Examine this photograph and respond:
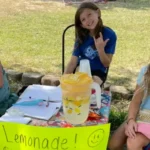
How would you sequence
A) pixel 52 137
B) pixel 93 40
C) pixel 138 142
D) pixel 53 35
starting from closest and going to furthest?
pixel 52 137
pixel 138 142
pixel 93 40
pixel 53 35

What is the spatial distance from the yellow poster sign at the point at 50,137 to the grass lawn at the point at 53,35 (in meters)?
2.37

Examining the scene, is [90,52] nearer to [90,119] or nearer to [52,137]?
[90,119]

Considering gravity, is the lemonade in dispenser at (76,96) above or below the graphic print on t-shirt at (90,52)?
above

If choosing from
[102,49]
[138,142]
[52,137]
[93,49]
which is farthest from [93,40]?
[52,137]

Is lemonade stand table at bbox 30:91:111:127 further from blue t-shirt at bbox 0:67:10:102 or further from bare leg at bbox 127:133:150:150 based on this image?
blue t-shirt at bbox 0:67:10:102

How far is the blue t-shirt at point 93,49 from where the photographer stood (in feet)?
9.49

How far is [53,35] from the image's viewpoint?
21.6 ft

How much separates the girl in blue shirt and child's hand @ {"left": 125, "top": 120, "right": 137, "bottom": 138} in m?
0.61

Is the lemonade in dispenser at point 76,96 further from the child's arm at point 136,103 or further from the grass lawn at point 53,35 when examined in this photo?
the grass lawn at point 53,35

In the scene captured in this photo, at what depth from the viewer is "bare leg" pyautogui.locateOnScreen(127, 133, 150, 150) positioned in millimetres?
2121

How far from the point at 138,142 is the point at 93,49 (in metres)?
1.00

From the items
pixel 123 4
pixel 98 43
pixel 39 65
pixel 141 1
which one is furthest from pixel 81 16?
pixel 141 1

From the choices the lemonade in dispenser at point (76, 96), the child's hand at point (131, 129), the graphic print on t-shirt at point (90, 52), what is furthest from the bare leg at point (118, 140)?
the graphic print on t-shirt at point (90, 52)

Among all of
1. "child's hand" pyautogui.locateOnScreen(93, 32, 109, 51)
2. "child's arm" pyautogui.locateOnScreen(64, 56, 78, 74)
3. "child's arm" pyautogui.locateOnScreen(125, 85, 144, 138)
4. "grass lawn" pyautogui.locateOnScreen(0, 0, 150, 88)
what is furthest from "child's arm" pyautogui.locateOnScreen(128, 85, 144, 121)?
"grass lawn" pyautogui.locateOnScreen(0, 0, 150, 88)
